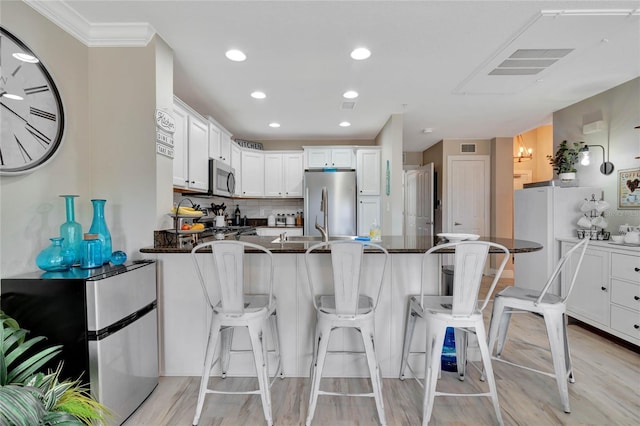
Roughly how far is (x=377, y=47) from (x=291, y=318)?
2201 millimetres

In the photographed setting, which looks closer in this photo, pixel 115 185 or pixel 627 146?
pixel 115 185

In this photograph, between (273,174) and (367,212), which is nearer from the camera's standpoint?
(367,212)

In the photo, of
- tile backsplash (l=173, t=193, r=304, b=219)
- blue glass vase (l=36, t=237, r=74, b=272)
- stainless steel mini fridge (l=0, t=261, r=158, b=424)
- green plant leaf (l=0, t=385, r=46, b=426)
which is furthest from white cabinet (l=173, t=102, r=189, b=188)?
tile backsplash (l=173, t=193, r=304, b=219)

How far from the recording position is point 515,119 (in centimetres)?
431

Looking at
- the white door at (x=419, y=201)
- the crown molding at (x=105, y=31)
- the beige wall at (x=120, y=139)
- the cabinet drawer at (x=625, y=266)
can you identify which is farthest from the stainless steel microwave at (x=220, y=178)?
the cabinet drawer at (x=625, y=266)

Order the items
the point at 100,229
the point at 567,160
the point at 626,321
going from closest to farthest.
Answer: the point at 100,229, the point at 626,321, the point at 567,160

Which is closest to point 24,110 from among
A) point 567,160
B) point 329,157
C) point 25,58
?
point 25,58

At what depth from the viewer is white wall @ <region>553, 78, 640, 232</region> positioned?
9.85ft

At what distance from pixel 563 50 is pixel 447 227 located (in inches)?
144

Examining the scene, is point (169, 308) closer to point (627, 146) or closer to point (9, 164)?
point (9, 164)

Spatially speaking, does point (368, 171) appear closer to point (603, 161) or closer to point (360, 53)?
→ point (360, 53)

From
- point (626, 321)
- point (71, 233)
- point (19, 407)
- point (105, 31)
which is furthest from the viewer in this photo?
point (626, 321)

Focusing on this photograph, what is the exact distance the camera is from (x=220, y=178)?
3.82 meters

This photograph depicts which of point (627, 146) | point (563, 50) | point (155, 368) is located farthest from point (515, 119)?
point (155, 368)
